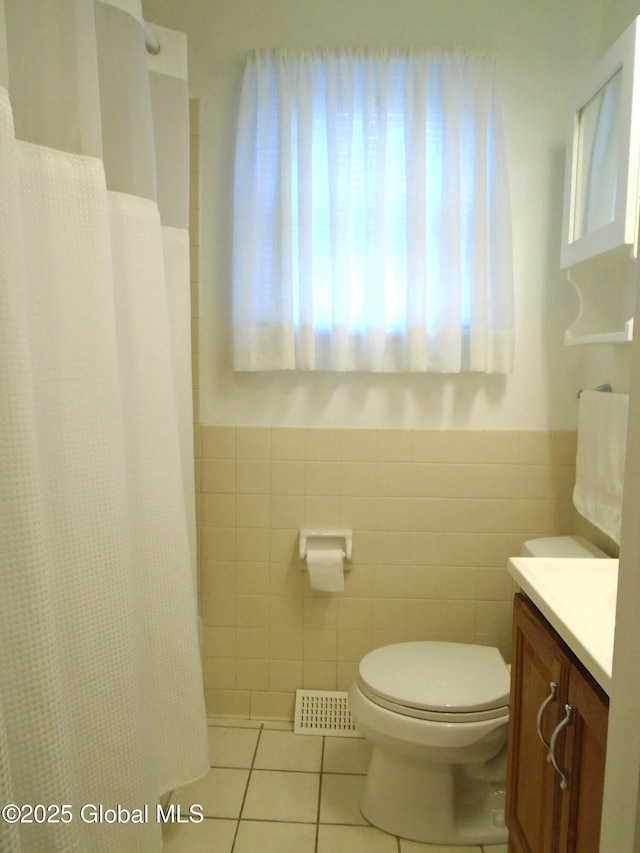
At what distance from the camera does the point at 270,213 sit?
192 cm

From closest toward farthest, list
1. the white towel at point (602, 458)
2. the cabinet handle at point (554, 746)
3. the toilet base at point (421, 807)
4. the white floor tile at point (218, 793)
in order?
the cabinet handle at point (554, 746) < the white towel at point (602, 458) < the toilet base at point (421, 807) < the white floor tile at point (218, 793)

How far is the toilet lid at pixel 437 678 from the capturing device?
152 centimetres

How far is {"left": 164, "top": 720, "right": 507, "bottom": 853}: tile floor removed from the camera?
1.57 metres

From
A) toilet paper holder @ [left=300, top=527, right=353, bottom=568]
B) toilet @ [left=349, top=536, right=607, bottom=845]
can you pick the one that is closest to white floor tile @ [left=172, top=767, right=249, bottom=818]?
toilet @ [left=349, top=536, right=607, bottom=845]

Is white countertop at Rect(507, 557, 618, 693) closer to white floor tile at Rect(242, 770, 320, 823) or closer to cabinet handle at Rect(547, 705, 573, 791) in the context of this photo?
cabinet handle at Rect(547, 705, 573, 791)

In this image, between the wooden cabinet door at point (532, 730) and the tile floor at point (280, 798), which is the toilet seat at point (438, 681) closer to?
the wooden cabinet door at point (532, 730)

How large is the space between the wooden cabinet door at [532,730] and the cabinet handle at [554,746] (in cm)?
3

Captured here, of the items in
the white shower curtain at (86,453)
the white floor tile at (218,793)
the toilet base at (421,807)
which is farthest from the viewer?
the white floor tile at (218,793)

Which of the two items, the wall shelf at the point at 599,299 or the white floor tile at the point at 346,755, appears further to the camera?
the white floor tile at the point at 346,755

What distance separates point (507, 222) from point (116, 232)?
122 cm

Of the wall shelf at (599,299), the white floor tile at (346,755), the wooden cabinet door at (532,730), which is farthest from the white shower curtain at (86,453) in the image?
the wall shelf at (599,299)

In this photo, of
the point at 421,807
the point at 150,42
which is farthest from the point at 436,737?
the point at 150,42

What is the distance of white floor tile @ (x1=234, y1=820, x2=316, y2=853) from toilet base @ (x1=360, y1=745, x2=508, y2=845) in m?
0.19

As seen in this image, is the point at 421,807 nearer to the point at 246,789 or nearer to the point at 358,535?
the point at 246,789
